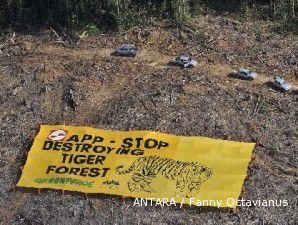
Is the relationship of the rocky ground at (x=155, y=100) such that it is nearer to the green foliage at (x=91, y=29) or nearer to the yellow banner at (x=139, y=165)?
the yellow banner at (x=139, y=165)

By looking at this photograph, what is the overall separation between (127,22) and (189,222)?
1051 inches

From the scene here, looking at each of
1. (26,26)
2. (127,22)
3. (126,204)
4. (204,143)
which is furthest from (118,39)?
(126,204)

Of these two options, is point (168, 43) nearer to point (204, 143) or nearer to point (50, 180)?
point (204, 143)

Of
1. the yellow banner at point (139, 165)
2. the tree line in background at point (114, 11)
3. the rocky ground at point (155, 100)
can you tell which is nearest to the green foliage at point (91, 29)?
the tree line in background at point (114, 11)

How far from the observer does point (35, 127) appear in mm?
54906

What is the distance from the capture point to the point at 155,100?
55.8 m

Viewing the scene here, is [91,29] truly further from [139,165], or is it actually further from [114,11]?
[139,165]

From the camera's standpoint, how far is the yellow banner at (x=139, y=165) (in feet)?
156

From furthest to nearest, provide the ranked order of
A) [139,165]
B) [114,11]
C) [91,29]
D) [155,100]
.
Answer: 1. [91,29]
2. [114,11]
3. [155,100]
4. [139,165]

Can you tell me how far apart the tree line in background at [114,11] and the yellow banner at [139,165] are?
646 inches

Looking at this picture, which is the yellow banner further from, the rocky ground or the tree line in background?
the tree line in background

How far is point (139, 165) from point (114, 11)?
21.4 metres

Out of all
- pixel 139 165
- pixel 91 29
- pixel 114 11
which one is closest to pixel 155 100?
pixel 139 165

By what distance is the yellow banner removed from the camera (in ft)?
156
